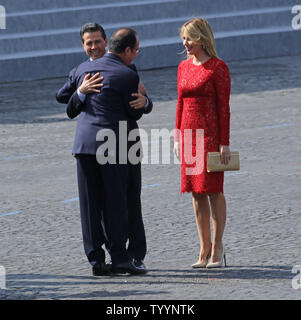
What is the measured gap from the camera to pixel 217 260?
7211mm

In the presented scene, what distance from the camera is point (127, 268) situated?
7082mm

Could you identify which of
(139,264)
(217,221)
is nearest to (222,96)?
(217,221)

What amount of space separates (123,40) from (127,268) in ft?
5.21

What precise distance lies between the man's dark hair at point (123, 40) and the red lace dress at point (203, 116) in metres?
0.47

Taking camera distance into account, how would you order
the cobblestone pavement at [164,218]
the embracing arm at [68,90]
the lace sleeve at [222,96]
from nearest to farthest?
the cobblestone pavement at [164,218], the lace sleeve at [222,96], the embracing arm at [68,90]

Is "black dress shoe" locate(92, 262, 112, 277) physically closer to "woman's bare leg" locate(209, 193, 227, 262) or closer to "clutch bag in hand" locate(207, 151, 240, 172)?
"woman's bare leg" locate(209, 193, 227, 262)

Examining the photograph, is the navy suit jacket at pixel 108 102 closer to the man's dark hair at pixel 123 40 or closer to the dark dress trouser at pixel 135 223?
the man's dark hair at pixel 123 40

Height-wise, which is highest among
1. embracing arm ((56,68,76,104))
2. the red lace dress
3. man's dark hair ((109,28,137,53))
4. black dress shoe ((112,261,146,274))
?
man's dark hair ((109,28,137,53))

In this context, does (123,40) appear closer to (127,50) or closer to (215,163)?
(127,50)

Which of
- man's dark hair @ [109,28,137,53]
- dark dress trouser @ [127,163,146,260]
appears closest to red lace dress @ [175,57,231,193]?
dark dress trouser @ [127,163,146,260]

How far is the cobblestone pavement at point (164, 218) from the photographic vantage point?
6723 mm

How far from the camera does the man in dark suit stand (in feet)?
22.8

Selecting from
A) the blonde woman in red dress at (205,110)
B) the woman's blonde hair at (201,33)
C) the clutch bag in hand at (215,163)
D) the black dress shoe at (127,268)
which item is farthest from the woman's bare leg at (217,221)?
the woman's blonde hair at (201,33)

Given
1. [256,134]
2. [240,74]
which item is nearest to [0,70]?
[240,74]
